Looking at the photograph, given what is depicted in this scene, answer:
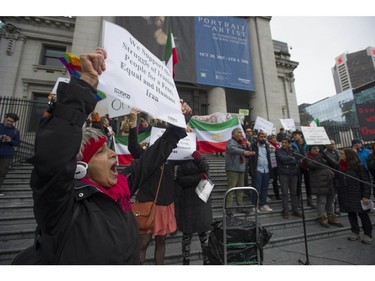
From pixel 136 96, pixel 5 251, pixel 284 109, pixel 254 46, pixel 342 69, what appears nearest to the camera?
pixel 136 96

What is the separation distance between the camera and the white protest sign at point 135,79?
1.39 m

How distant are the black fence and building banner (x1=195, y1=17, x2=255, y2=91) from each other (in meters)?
10.5

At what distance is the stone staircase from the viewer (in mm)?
3670

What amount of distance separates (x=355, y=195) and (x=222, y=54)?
14.3m

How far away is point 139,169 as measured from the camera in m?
1.92

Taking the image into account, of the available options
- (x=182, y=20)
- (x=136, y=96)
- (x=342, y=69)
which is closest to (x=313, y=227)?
(x=136, y=96)

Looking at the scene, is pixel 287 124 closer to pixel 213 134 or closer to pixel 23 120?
pixel 213 134

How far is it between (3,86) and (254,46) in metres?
20.8

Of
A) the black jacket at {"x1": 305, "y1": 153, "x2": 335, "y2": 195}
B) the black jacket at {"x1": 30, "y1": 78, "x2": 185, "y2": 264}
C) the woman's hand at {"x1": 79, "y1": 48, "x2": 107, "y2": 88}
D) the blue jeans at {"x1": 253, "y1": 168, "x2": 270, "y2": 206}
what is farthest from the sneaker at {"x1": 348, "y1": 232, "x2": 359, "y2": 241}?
the woman's hand at {"x1": 79, "y1": 48, "x2": 107, "y2": 88}

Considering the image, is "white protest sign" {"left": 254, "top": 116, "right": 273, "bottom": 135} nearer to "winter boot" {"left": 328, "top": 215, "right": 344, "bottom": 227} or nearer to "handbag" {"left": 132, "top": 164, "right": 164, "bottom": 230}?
"winter boot" {"left": 328, "top": 215, "right": 344, "bottom": 227}

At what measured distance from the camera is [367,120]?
16.7ft

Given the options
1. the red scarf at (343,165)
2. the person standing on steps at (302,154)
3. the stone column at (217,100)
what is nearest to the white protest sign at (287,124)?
the person standing on steps at (302,154)

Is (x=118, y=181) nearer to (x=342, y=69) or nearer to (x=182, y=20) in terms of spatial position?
(x=182, y=20)

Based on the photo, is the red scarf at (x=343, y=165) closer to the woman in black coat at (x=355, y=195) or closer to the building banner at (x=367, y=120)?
the woman in black coat at (x=355, y=195)
